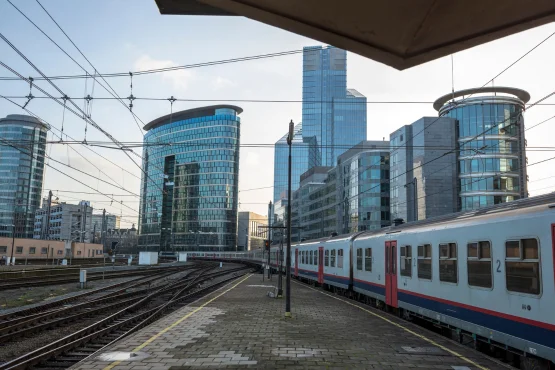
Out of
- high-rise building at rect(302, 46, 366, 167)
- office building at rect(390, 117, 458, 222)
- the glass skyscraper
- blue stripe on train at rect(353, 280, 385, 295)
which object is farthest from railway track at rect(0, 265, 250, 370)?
high-rise building at rect(302, 46, 366, 167)

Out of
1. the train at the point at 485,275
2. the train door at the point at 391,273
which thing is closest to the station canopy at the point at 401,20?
the train at the point at 485,275

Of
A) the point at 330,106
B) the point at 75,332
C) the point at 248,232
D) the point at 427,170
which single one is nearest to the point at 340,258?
the point at 75,332

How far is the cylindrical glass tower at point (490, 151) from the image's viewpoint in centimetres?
6519

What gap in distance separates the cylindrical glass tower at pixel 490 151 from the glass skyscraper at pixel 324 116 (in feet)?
335

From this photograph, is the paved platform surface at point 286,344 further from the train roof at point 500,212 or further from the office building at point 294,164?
the office building at point 294,164

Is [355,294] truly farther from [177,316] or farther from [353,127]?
[353,127]

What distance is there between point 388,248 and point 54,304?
13.2m

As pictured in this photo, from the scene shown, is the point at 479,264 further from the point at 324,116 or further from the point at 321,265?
the point at 324,116

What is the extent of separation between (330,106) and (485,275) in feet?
564

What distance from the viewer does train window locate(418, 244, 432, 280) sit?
1270 cm

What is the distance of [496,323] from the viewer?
354 inches

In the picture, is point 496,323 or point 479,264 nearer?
point 496,323

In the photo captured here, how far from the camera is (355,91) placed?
644 feet

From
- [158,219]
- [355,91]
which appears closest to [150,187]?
[158,219]
